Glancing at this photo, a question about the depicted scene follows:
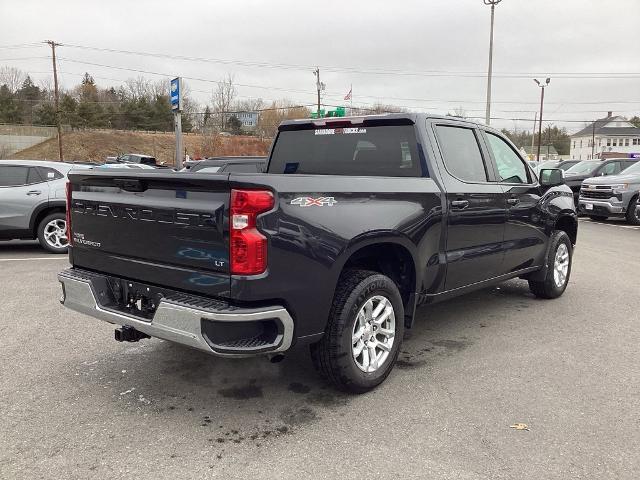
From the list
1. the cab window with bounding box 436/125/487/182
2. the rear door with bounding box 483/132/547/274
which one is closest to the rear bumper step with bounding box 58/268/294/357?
the cab window with bounding box 436/125/487/182

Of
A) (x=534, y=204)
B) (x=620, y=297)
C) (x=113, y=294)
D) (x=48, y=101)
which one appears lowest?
(x=620, y=297)

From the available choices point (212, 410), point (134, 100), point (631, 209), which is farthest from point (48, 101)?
point (212, 410)

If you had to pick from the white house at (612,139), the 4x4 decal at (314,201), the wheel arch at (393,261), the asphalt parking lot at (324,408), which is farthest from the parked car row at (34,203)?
the white house at (612,139)

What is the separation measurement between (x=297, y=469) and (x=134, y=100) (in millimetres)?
91991

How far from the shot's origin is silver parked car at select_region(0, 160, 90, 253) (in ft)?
29.7

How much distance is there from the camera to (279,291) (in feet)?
9.93

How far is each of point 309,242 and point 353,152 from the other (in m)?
1.63

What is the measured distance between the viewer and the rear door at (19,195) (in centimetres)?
903

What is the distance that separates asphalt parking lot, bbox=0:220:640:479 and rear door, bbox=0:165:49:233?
14.0 feet

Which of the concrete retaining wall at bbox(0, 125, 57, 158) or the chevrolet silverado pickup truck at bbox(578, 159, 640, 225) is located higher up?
the concrete retaining wall at bbox(0, 125, 57, 158)

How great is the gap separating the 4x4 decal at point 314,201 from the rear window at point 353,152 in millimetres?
1175

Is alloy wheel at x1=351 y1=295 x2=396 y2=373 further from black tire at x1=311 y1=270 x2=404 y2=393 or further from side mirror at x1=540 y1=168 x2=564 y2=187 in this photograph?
side mirror at x1=540 y1=168 x2=564 y2=187

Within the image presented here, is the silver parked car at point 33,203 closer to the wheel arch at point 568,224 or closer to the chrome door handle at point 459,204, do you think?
the chrome door handle at point 459,204

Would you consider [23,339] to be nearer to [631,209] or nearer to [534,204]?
[534,204]
